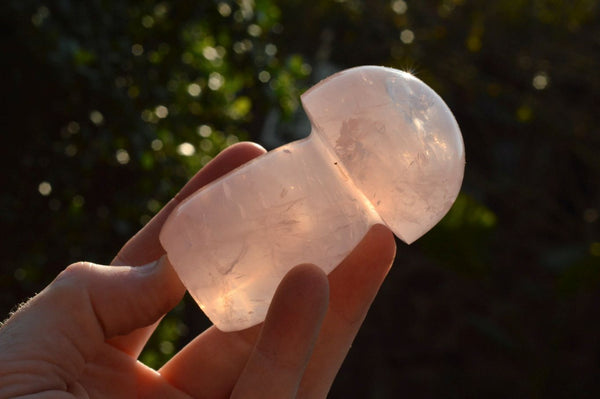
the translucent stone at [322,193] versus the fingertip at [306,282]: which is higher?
the translucent stone at [322,193]

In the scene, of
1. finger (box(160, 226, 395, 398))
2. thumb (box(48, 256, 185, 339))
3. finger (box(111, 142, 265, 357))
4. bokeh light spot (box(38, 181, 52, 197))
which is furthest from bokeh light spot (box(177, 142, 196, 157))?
thumb (box(48, 256, 185, 339))

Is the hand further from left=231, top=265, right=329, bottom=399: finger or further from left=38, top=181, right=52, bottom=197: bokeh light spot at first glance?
left=38, top=181, right=52, bottom=197: bokeh light spot

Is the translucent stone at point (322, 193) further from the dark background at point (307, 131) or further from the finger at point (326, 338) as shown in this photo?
the dark background at point (307, 131)

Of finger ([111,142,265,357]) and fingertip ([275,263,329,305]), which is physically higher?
finger ([111,142,265,357])

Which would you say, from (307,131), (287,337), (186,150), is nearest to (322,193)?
(287,337)

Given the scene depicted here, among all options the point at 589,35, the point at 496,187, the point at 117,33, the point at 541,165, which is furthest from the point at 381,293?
the point at 117,33

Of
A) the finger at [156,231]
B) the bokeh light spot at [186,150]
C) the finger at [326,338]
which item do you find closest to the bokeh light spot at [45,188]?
the bokeh light spot at [186,150]

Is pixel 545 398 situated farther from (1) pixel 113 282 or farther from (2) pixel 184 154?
(1) pixel 113 282
